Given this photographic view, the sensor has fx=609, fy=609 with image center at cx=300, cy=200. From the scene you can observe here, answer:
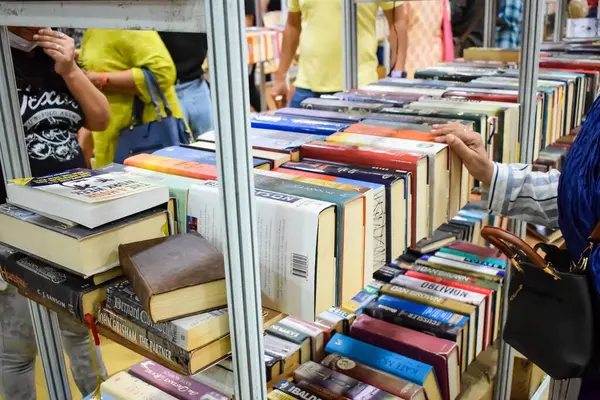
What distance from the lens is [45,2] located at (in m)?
0.90

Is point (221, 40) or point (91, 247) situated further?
point (91, 247)

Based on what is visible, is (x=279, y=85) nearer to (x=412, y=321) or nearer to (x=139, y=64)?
(x=139, y=64)

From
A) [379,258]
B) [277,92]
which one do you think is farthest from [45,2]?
[277,92]

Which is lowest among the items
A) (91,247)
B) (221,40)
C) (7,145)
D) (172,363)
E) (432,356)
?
(432,356)

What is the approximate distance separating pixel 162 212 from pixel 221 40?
1.24 ft

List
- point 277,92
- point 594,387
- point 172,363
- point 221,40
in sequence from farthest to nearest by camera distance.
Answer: point 277,92, point 594,387, point 172,363, point 221,40

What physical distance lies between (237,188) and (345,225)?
23 cm

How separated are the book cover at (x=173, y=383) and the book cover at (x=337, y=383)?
0.25 meters

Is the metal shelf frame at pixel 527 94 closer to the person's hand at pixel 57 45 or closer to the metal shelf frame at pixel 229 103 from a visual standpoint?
the metal shelf frame at pixel 229 103

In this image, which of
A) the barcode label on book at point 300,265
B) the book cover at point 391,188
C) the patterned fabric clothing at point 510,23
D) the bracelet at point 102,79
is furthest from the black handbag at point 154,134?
the patterned fabric clothing at point 510,23

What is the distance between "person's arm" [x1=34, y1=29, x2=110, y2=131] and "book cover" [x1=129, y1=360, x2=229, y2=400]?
668 millimetres

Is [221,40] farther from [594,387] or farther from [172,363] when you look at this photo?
[594,387]

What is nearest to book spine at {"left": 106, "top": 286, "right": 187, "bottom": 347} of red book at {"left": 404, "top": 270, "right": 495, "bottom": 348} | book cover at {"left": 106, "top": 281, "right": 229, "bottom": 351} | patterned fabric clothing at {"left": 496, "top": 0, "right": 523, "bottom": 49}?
book cover at {"left": 106, "top": 281, "right": 229, "bottom": 351}

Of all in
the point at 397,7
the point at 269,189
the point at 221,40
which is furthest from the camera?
the point at 397,7
